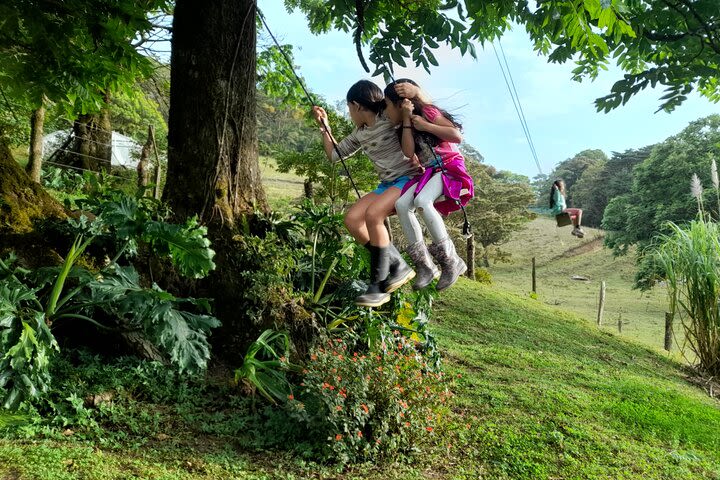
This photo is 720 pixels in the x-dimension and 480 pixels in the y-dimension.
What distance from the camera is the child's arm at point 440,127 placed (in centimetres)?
281

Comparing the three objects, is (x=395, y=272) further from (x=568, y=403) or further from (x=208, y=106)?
(x=568, y=403)

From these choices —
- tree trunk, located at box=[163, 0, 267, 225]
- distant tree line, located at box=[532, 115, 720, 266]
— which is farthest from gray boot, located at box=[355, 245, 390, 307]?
distant tree line, located at box=[532, 115, 720, 266]

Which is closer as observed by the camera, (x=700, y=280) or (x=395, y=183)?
(x=395, y=183)

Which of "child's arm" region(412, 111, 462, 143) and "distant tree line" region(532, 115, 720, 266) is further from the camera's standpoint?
"distant tree line" region(532, 115, 720, 266)

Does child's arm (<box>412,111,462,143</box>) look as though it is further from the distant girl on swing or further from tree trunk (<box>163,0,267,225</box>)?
tree trunk (<box>163,0,267,225</box>)

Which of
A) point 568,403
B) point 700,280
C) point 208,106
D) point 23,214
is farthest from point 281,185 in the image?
point 208,106

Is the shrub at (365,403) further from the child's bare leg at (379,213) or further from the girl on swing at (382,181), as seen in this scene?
the child's bare leg at (379,213)

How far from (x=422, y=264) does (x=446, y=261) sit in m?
0.13

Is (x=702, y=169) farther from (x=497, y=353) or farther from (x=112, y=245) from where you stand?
(x=112, y=245)

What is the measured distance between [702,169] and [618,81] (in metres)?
14.7

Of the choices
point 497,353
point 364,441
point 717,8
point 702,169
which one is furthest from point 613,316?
point 364,441

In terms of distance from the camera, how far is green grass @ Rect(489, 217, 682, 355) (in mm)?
19922

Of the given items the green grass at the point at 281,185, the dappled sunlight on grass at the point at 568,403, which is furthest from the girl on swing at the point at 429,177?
the green grass at the point at 281,185

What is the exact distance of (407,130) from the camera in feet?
9.36
